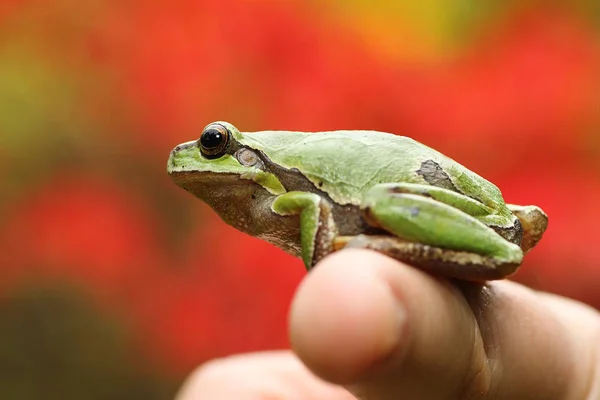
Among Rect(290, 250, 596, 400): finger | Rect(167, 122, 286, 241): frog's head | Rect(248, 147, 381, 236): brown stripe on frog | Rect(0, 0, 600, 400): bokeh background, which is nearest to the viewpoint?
Rect(290, 250, 596, 400): finger

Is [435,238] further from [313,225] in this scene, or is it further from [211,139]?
[211,139]

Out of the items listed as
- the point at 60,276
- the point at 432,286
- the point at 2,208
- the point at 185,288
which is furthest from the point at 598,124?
the point at 2,208

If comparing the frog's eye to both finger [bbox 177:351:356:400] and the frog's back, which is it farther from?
finger [bbox 177:351:356:400]

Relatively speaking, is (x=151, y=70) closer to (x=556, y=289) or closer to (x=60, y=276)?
(x=60, y=276)

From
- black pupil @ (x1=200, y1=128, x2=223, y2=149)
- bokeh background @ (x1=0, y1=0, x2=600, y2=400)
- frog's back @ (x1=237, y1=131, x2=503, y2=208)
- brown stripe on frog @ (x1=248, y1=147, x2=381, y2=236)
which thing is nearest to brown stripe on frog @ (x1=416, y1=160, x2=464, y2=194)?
frog's back @ (x1=237, y1=131, x2=503, y2=208)

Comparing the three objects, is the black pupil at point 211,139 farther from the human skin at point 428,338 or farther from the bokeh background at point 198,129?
the bokeh background at point 198,129

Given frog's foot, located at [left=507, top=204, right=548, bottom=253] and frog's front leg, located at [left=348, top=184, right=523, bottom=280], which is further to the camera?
frog's foot, located at [left=507, top=204, right=548, bottom=253]
